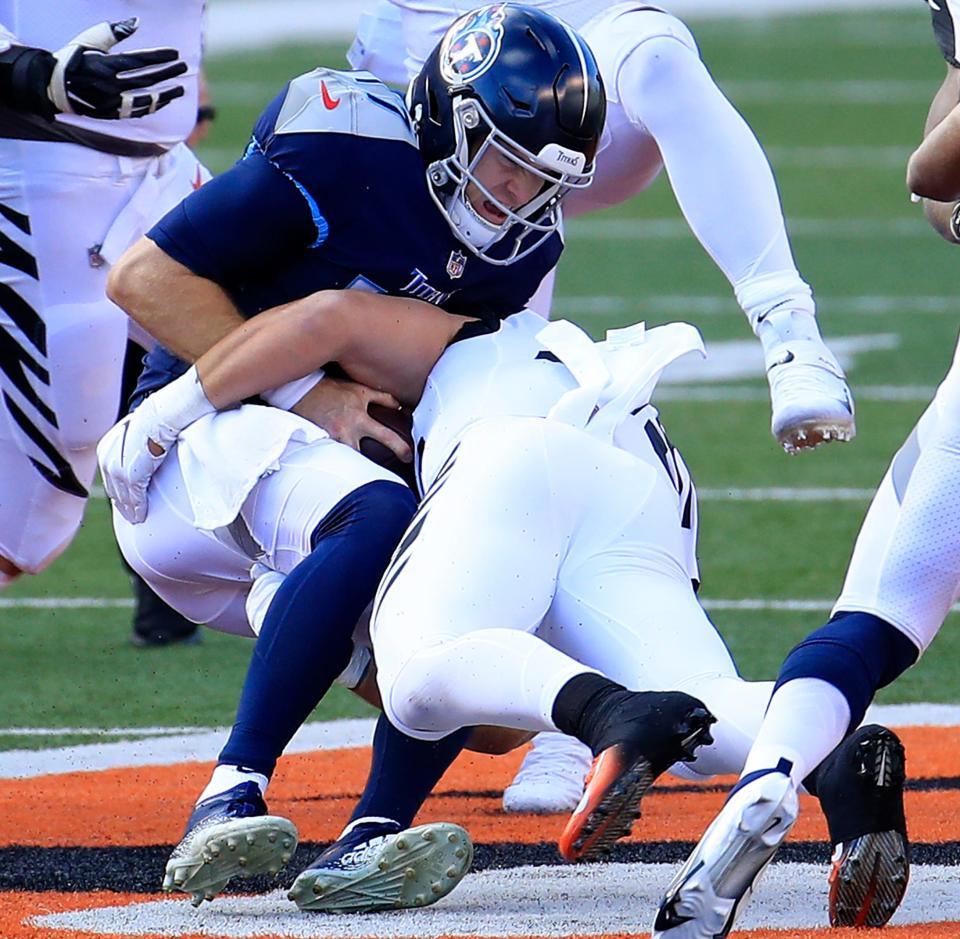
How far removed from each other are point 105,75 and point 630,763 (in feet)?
6.21

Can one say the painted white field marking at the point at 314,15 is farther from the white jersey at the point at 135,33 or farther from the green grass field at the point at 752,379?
the white jersey at the point at 135,33

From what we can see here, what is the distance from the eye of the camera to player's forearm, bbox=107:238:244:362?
346cm

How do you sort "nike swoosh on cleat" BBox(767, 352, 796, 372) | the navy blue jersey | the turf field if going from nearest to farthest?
the turf field
the navy blue jersey
"nike swoosh on cleat" BBox(767, 352, 796, 372)

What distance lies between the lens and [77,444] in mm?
4234

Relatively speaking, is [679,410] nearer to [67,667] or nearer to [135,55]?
[67,667]

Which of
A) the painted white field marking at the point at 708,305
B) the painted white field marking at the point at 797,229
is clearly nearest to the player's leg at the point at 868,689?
the painted white field marking at the point at 708,305

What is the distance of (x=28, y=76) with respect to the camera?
13.1 ft

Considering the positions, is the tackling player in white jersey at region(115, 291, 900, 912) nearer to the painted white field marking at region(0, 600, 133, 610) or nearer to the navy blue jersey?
the navy blue jersey

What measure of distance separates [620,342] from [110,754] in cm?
133

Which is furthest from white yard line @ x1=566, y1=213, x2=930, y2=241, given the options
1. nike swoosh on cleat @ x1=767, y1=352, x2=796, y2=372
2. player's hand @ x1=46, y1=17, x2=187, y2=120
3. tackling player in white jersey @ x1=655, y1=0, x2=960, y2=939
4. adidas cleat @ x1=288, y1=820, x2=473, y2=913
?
adidas cleat @ x1=288, y1=820, x2=473, y2=913

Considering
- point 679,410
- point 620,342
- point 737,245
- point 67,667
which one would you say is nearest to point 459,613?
point 620,342

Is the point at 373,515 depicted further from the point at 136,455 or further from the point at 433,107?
the point at 433,107

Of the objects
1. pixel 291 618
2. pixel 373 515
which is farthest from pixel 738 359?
pixel 291 618

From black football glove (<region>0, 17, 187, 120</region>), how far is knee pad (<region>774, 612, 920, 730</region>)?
176cm
